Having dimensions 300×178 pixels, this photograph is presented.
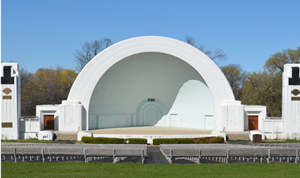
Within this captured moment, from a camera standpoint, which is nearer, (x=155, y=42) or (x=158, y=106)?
(x=155, y=42)

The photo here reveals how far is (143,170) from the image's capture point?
11727 mm

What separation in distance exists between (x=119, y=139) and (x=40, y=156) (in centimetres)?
912

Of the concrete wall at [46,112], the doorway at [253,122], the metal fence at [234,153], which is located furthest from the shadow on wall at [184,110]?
the metal fence at [234,153]

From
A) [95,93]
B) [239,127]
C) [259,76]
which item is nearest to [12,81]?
[95,93]

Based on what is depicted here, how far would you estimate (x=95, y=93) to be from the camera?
28953mm

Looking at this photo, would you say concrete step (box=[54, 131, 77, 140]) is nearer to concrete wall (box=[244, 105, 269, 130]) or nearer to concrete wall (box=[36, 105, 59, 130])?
concrete wall (box=[36, 105, 59, 130])

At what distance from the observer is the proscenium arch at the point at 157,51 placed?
2772 centimetres

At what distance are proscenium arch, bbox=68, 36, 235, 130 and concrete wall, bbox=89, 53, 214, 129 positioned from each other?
761 millimetres

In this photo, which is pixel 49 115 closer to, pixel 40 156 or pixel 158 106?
pixel 158 106

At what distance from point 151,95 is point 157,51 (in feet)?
21.5

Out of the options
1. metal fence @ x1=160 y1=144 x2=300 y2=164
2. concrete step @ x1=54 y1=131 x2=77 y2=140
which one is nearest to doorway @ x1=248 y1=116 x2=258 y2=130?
concrete step @ x1=54 y1=131 x2=77 y2=140

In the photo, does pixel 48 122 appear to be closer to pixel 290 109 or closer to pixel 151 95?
pixel 151 95

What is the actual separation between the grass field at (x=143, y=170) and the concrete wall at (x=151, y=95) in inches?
641

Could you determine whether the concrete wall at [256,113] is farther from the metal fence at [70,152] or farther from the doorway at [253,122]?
the metal fence at [70,152]
